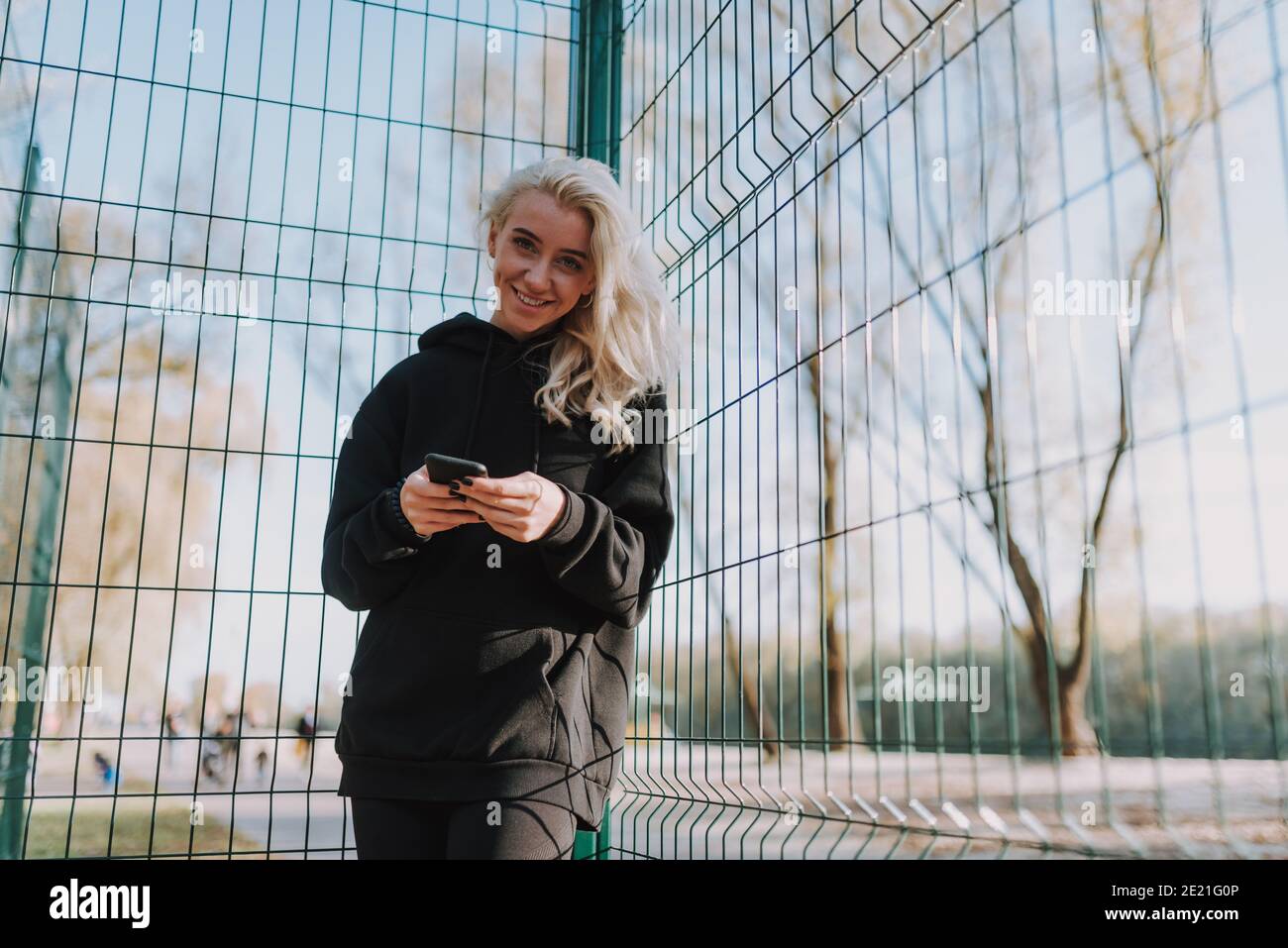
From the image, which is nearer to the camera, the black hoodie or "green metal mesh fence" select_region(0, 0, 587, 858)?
the black hoodie

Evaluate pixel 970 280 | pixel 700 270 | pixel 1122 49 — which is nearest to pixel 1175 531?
pixel 970 280

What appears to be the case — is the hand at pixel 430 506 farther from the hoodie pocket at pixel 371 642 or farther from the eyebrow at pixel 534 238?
the eyebrow at pixel 534 238

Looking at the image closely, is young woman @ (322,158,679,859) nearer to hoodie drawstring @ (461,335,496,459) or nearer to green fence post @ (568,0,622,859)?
hoodie drawstring @ (461,335,496,459)

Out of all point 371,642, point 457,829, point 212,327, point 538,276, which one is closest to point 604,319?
point 538,276

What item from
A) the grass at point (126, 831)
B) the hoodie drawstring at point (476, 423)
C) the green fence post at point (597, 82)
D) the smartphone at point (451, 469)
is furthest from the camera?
the green fence post at point (597, 82)

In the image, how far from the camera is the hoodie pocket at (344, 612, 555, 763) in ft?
3.85

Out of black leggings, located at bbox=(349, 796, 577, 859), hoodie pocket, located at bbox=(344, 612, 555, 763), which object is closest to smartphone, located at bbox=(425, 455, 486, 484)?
hoodie pocket, located at bbox=(344, 612, 555, 763)

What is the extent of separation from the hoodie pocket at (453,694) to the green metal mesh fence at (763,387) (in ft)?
2.67

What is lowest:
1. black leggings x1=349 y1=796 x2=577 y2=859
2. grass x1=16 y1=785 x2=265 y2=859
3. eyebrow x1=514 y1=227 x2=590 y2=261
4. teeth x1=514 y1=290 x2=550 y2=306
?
grass x1=16 y1=785 x2=265 y2=859

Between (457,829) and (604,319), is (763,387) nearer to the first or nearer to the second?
(604,319)

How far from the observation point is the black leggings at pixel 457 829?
1.13m

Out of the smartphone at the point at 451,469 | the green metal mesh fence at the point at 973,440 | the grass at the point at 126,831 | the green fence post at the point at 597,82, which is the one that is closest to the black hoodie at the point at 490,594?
the smartphone at the point at 451,469

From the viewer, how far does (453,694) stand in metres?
1.20

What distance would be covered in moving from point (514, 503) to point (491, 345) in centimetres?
39
